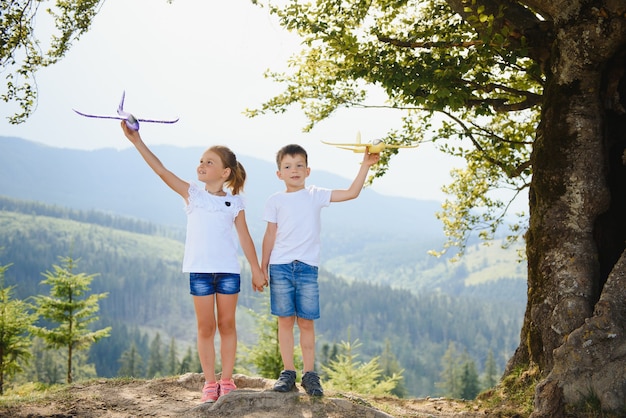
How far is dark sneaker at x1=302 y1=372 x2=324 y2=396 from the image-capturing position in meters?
6.62

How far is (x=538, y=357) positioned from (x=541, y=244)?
4.20 feet

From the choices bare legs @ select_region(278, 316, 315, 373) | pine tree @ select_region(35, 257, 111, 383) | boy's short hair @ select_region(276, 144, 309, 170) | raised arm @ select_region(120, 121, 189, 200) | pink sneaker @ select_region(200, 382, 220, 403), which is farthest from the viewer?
pine tree @ select_region(35, 257, 111, 383)

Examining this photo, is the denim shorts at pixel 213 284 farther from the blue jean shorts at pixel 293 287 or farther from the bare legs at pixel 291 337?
the bare legs at pixel 291 337

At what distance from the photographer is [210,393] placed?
6879mm

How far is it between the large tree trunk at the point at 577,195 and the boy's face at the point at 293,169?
281 centimetres

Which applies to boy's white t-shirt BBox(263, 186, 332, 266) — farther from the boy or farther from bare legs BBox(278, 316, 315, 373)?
bare legs BBox(278, 316, 315, 373)

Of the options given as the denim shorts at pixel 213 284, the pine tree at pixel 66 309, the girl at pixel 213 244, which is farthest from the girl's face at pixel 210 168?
the pine tree at pixel 66 309

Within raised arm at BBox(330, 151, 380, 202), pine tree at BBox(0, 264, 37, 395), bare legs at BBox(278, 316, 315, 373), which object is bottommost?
pine tree at BBox(0, 264, 37, 395)

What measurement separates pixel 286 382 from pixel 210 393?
85 centimetres

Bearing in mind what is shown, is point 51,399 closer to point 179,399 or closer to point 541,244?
point 179,399

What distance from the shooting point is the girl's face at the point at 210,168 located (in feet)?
21.9

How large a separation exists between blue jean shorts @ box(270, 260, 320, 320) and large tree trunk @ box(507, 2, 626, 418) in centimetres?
241

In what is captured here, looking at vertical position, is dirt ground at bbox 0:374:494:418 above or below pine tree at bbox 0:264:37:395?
above

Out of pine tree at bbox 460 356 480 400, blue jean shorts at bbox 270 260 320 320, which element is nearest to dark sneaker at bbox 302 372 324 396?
blue jean shorts at bbox 270 260 320 320
